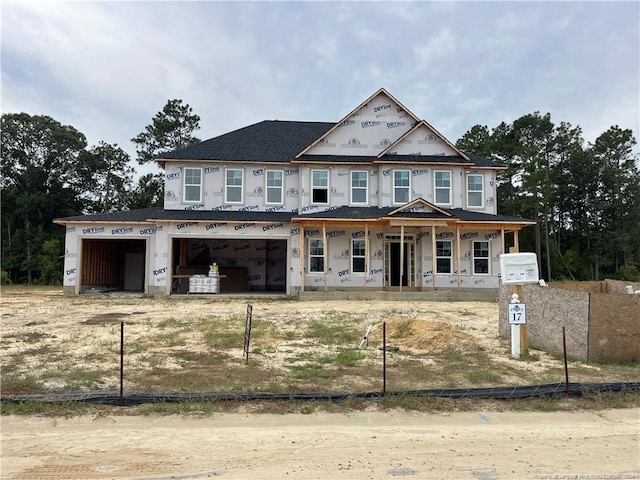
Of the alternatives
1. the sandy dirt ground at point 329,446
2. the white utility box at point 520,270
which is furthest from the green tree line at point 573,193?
the sandy dirt ground at point 329,446

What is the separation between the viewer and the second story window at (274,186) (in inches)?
840

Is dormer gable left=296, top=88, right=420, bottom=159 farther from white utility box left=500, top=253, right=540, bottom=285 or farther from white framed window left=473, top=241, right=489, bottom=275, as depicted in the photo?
white utility box left=500, top=253, right=540, bottom=285

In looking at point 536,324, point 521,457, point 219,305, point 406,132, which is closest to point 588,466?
point 521,457

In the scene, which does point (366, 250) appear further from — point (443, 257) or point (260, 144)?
point (260, 144)

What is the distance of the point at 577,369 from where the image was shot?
7.19 meters

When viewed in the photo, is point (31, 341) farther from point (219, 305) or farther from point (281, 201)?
point (281, 201)

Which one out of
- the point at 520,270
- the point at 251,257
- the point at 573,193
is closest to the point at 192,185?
the point at 251,257

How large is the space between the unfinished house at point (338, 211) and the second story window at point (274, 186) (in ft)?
0.22

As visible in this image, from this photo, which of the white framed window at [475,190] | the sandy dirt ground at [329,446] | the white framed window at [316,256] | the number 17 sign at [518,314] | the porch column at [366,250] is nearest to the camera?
the sandy dirt ground at [329,446]

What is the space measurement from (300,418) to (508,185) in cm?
3965

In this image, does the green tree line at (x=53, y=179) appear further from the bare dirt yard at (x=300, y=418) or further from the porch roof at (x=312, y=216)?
the bare dirt yard at (x=300, y=418)

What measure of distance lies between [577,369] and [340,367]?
3.80 m

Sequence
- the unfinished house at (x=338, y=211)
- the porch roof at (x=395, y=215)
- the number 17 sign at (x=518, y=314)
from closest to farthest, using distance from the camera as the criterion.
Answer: the number 17 sign at (x=518, y=314) → the porch roof at (x=395, y=215) → the unfinished house at (x=338, y=211)

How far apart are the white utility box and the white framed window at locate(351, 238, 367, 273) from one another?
41.4 feet
